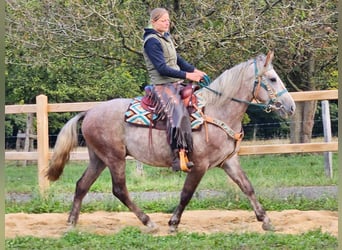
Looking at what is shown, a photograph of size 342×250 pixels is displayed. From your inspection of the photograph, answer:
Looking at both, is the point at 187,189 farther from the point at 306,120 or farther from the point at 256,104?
the point at 306,120

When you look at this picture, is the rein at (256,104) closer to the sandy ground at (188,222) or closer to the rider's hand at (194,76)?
the rider's hand at (194,76)

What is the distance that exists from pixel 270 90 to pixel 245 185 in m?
1.16

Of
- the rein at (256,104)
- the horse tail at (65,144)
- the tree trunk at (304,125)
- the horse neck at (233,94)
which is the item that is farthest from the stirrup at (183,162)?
the tree trunk at (304,125)

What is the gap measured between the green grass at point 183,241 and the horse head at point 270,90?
4.45ft

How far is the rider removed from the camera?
20.2ft

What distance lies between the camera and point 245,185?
6.80m

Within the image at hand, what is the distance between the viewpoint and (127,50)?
11.0 metres

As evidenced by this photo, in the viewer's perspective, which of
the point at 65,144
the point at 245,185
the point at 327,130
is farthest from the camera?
the point at 327,130

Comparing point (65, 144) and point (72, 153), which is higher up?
Result: point (65, 144)

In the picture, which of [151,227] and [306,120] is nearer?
[151,227]

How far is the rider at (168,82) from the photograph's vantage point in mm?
6152

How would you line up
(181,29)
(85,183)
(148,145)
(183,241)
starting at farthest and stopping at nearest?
1. (181,29)
2. (85,183)
3. (148,145)
4. (183,241)

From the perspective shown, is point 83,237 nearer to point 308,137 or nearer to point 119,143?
point 119,143

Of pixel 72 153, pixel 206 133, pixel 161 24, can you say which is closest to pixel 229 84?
pixel 206 133
